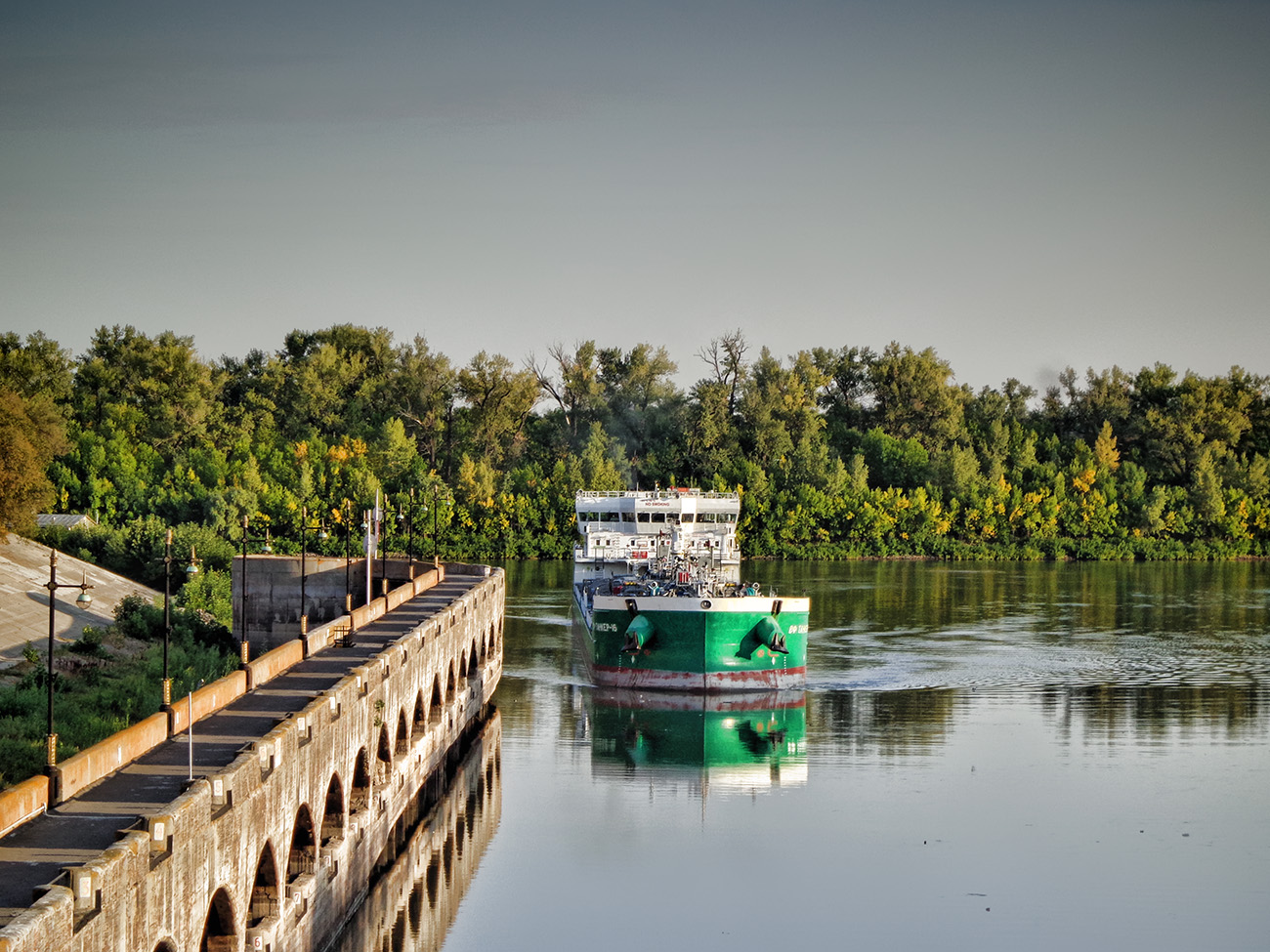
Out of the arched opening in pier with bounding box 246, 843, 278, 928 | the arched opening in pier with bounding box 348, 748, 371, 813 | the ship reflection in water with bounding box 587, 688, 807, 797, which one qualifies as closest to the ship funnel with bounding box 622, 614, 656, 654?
the ship reflection in water with bounding box 587, 688, 807, 797

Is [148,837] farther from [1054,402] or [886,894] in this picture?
[1054,402]

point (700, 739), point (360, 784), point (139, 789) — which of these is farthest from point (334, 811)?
point (700, 739)

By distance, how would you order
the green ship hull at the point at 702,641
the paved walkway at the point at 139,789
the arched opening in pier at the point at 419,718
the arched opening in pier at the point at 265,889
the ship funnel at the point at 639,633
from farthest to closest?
the ship funnel at the point at 639,633 < the green ship hull at the point at 702,641 < the arched opening in pier at the point at 419,718 < the arched opening in pier at the point at 265,889 < the paved walkway at the point at 139,789

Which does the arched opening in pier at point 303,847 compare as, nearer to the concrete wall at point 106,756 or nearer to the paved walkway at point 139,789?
the paved walkway at point 139,789

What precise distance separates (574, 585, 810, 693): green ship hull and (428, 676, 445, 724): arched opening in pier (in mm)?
9687

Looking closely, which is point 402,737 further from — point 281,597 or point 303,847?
point 281,597

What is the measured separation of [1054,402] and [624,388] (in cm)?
4571

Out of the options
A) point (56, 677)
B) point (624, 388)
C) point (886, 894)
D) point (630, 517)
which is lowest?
point (886, 894)

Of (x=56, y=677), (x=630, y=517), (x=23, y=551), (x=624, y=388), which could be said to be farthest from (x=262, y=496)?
(x=56, y=677)

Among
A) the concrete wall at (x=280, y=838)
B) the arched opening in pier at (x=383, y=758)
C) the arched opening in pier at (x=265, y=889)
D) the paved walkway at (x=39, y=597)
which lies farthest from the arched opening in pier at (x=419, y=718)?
the paved walkway at (x=39, y=597)

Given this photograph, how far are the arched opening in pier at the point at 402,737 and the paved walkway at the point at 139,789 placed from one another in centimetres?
186

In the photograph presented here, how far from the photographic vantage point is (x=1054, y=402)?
147 metres

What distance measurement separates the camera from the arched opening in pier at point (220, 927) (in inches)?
829

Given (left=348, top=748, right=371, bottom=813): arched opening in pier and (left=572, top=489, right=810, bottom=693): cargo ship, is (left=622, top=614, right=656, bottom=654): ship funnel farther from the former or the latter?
(left=348, top=748, right=371, bottom=813): arched opening in pier
